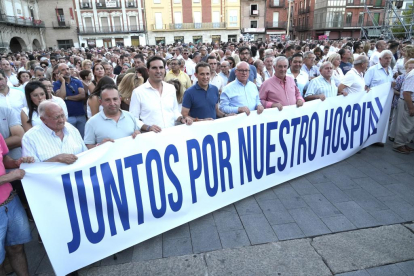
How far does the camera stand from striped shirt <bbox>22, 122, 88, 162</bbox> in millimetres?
2449

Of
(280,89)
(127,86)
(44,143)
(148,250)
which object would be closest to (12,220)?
(44,143)

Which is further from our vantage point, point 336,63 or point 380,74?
point 336,63

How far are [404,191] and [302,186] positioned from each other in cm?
132

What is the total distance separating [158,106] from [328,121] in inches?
102

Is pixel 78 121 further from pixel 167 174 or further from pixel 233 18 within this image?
pixel 233 18

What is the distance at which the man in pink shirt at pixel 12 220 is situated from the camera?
2.29 meters

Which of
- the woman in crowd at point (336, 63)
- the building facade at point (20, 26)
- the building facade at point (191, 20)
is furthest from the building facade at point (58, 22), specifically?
the woman in crowd at point (336, 63)

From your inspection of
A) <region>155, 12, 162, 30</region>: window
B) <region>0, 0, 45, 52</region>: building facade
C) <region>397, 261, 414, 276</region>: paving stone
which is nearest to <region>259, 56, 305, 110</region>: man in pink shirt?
<region>397, 261, 414, 276</region>: paving stone

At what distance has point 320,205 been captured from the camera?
358 cm

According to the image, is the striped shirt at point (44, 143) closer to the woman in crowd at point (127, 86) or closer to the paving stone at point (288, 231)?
the woman in crowd at point (127, 86)

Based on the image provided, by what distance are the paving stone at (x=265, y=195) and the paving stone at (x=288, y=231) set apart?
0.61m

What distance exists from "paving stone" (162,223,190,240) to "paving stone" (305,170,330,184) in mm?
2053

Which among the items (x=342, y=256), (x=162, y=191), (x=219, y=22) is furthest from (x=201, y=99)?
A: (x=219, y=22)

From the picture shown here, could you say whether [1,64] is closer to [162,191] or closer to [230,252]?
[162,191]
